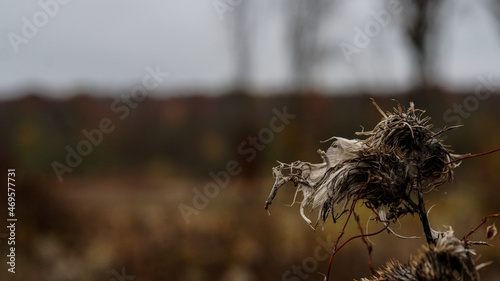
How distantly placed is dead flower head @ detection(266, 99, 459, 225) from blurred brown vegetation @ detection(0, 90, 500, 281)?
252 inches

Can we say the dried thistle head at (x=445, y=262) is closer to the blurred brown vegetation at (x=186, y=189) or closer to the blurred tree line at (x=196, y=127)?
the blurred brown vegetation at (x=186, y=189)

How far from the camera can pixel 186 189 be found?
17781 mm

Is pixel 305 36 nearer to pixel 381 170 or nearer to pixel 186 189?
pixel 186 189

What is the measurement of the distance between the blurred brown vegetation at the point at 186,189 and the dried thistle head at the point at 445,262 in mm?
6562

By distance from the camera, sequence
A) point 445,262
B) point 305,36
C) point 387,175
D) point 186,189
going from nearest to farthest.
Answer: point 445,262
point 387,175
point 186,189
point 305,36

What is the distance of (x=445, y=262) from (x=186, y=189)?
51.4ft

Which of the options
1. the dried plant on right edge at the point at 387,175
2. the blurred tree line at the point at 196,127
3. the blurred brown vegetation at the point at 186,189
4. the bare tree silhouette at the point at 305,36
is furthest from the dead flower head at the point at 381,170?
the bare tree silhouette at the point at 305,36

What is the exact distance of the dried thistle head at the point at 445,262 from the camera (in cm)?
228

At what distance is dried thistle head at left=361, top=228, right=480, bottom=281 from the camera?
228 cm

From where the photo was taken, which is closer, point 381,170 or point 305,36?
point 381,170

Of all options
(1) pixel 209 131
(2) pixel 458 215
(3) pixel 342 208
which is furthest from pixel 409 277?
(1) pixel 209 131

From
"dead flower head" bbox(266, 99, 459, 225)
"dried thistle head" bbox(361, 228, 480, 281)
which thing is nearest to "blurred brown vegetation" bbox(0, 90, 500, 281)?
"dead flower head" bbox(266, 99, 459, 225)

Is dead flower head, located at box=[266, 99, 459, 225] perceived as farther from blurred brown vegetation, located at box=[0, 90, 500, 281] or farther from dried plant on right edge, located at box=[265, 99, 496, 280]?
blurred brown vegetation, located at box=[0, 90, 500, 281]

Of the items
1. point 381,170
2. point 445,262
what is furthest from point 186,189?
point 445,262
